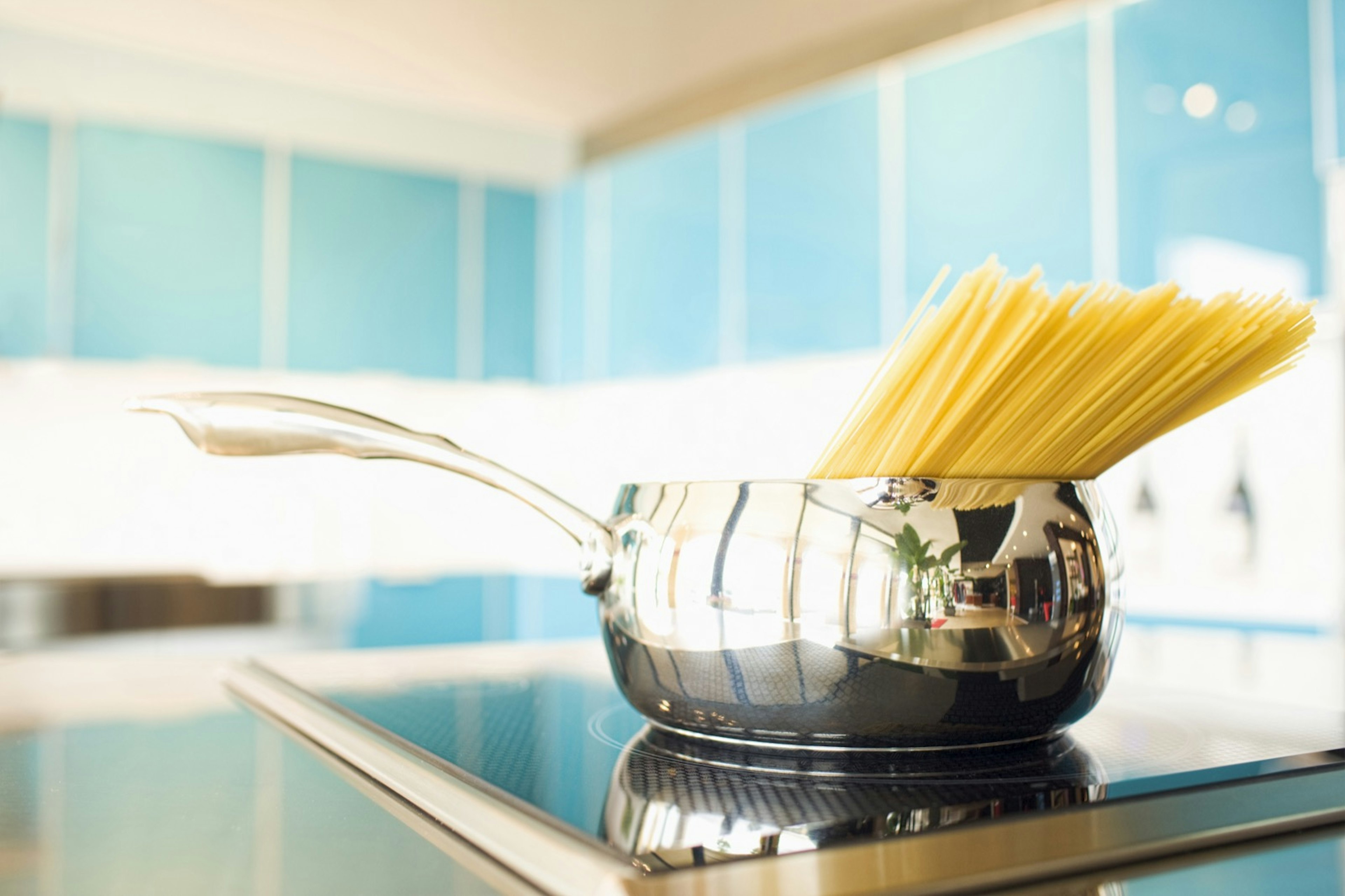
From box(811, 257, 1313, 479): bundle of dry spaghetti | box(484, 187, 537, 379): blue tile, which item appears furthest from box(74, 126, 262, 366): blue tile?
box(811, 257, 1313, 479): bundle of dry spaghetti

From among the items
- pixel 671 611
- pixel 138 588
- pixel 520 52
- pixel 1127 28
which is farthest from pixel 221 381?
pixel 671 611

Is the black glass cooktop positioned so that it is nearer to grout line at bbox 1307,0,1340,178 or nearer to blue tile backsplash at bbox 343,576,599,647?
grout line at bbox 1307,0,1340,178

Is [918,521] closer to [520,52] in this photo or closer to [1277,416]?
[1277,416]

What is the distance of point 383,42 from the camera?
2.53 meters

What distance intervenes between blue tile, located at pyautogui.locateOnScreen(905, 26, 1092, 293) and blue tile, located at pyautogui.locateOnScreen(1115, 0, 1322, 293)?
11cm

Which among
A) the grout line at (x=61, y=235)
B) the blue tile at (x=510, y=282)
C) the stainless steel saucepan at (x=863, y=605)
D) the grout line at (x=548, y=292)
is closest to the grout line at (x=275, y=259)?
the grout line at (x=61, y=235)

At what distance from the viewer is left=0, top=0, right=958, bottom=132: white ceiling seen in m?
2.25

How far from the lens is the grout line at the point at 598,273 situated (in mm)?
3729

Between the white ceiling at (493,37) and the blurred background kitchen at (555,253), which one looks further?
the white ceiling at (493,37)

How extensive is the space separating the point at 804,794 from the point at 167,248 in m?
3.23

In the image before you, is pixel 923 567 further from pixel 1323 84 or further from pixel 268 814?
pixel 1323 84

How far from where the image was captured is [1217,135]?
2.11 m

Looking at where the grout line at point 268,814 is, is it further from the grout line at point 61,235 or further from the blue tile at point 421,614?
the grout line at point 61,235

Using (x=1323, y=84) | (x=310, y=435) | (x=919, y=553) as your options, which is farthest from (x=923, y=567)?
(x=1323, y=84)
